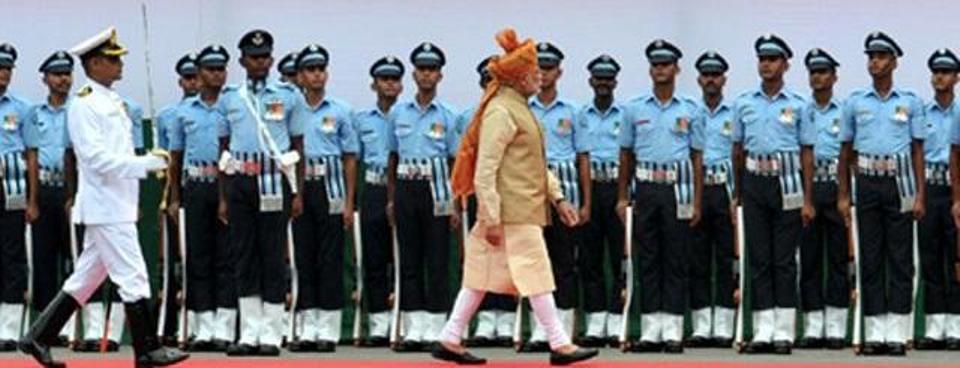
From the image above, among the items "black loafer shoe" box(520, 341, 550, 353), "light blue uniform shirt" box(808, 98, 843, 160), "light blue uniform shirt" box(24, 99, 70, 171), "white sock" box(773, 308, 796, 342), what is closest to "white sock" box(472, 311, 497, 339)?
"black loafer shoe" box(520, 341, 550, 353)

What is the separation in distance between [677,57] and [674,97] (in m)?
0.28

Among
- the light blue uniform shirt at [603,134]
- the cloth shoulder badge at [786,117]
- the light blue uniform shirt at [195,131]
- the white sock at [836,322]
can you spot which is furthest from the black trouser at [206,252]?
the white sock at [836,322]

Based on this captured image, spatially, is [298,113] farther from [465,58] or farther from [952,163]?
[952,163]

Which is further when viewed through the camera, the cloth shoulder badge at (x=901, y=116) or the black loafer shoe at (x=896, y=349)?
the black loafer shoe at (x=896, y=349)

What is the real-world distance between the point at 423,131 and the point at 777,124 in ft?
8.03

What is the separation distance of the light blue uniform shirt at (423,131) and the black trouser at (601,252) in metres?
1.07

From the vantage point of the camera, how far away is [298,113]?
18.5m

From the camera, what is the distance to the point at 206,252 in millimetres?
19422

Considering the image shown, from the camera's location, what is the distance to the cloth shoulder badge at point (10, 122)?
1962cm

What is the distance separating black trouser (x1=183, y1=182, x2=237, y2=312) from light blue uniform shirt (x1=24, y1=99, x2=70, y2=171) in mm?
967

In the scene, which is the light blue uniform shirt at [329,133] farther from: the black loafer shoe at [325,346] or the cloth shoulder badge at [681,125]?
the cloth shoulder badge at [681,125]

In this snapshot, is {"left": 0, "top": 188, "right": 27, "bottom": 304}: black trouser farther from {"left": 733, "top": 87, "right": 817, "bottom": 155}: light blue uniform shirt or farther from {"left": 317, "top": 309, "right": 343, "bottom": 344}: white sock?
{"left": 733, "top": 87, "right": 817, "bottom": 155}: light blue uniform shirt

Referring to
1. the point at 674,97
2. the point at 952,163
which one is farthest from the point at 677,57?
the point at 952,163

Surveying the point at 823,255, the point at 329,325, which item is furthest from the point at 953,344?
the point at 329,325
